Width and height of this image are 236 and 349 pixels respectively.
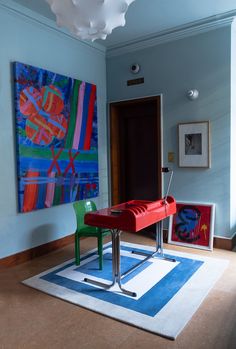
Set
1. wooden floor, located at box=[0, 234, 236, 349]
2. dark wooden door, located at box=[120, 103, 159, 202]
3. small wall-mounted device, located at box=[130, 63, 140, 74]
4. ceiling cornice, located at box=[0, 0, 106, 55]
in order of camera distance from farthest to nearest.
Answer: dark wooden door, located at box=[120, 103, 159, 202]
small wall-mounted device, located at box=[130, 63, 140, 74]
ceiling cornice, located at box=[0, 0, 106, 55]
wooden floor, located at box=[0, 234, 236, 349]

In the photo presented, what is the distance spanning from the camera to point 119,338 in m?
2.01

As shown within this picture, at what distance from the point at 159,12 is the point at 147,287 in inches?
124

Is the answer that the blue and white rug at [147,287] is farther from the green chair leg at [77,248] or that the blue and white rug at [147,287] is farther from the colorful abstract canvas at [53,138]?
the colorful abstract canvas at [53,138]

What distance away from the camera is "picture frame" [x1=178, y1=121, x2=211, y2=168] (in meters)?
3.84

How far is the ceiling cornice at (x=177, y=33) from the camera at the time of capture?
3591mm

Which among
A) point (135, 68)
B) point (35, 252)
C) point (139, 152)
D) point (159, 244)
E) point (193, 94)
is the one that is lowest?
point (35, 252)

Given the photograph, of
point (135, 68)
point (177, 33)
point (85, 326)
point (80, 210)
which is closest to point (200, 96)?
point (177, 33)

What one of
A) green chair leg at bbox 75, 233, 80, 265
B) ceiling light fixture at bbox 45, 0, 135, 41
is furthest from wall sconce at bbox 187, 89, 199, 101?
green chair leg at bbox 75, 233, 80, 265

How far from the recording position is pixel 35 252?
141 inches

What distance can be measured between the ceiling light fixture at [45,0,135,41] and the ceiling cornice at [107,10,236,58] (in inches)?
91.3

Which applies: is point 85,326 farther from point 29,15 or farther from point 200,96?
point 29,15

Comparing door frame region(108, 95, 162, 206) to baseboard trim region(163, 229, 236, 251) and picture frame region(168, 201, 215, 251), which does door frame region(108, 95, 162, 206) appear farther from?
baseboard trim region(163, 229, 236, 251)

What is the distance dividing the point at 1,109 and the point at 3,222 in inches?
49.7

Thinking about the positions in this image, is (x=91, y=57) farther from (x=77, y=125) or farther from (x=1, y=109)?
(x=1, y=109)
